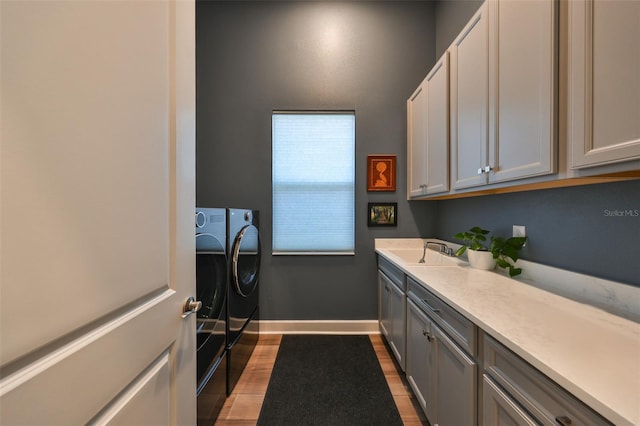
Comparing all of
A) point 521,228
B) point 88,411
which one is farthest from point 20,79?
point 521,228

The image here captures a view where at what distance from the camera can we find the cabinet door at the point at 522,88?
0.97m

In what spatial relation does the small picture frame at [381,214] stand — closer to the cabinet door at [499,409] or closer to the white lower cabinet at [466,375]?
the white lower cabinet at [466,375]

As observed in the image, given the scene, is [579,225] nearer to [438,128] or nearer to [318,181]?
[438,128]

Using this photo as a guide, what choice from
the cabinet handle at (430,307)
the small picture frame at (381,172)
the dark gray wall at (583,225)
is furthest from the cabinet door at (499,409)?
the small picture frame at (381,172)

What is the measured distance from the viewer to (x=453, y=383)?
1.11 m

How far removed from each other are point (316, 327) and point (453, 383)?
164 cm

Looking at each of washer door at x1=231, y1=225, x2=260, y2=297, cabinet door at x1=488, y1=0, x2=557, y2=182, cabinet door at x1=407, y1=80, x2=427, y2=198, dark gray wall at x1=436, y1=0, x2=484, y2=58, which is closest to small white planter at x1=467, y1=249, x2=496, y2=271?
cabinet door at x1=488, y1=0, x2=557, y2=182

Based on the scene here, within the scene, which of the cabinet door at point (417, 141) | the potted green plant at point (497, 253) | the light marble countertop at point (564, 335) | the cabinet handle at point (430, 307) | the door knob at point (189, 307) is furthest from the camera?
the cabinet door at point (417, 141)

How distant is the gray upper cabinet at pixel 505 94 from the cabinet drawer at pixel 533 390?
2.35ft

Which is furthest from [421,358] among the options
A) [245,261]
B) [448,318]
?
[245,261]

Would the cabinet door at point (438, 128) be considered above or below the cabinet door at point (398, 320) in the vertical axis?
above

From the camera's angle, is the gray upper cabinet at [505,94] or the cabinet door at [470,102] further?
the cabinet door at [470,102]

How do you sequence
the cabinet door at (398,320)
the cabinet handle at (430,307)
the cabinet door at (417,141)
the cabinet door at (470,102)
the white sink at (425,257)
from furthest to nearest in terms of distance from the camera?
1. the cabinet door at (417,141)
2. the white sink at (425,257)
3. the cabinet door at (398,320)
4. the cabinet door at (470,102)
5. the cabinet handle at (430,307)

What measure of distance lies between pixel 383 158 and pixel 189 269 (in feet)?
7.29
